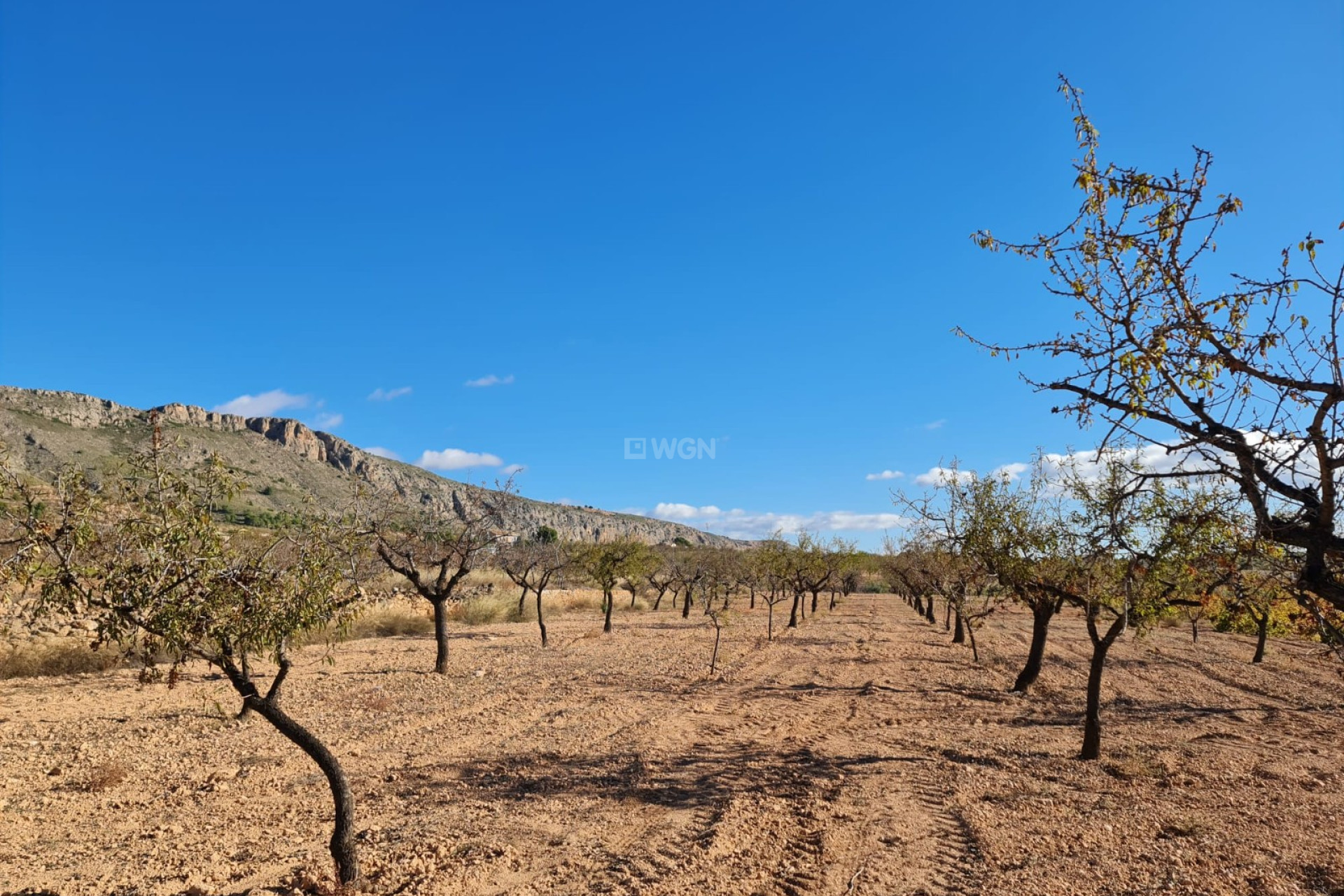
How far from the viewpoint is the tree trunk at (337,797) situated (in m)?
7.12

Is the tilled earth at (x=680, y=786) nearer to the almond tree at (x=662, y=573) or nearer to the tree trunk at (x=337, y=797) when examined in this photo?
the tree trunk at (x=337, y=797)

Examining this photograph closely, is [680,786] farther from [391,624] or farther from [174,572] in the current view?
[391,624]

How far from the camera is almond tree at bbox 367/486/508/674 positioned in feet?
64.0

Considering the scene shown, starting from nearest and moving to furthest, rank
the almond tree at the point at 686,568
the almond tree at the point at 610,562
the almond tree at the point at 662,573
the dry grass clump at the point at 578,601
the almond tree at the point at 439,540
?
the almond tree at the point at 439,540 → the almond tree at the point at 610,562 → the almond tree at the point at 662,573 → the almond tree at the point at 686,568 → the dry grass clump at the point at 578,601

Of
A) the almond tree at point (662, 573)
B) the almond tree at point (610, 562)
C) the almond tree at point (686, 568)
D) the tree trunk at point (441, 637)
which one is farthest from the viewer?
the almond tree at point (686, 568)

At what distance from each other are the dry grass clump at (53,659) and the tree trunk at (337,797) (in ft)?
51.2

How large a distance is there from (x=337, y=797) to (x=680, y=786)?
16.8 ft

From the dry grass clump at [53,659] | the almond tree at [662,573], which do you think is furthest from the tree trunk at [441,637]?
the almond tree at [662,573]

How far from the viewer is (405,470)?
393 ft

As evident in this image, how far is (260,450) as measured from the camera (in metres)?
89.4

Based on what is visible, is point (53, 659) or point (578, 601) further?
point (578, 601)

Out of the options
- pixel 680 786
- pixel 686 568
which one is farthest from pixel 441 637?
pixel 686 568

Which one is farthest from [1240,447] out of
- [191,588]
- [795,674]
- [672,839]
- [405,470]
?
[405,470]

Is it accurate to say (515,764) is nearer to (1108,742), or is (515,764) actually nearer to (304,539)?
(304,539)
